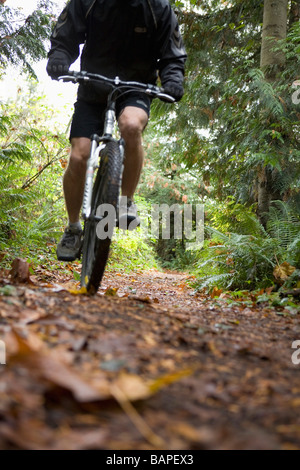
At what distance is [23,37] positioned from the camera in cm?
504

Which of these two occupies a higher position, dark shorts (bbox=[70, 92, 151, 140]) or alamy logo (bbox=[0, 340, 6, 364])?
dark shorts (bbox=[70, 92, 151, 140])

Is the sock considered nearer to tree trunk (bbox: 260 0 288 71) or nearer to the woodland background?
the woodland background

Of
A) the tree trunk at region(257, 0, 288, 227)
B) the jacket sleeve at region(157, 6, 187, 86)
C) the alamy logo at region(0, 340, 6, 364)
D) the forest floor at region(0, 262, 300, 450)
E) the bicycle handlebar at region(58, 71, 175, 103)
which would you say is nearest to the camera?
the forest floor at region(0, 262, 300, 450)

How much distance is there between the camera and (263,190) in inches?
193

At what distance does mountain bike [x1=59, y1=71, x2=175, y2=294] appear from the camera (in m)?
2.48

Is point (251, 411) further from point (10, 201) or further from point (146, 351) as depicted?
point (10, 201)

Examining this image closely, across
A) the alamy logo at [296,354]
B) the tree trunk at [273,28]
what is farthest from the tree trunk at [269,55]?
the alamy logo at [296,354]

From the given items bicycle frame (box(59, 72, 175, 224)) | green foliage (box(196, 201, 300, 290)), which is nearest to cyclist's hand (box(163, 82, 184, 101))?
bicycle frame (box(59, 72, 175, 224))

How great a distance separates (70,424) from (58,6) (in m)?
6.14

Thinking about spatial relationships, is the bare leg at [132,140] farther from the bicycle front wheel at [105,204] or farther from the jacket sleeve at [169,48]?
the jacket sleeve at [169,48]

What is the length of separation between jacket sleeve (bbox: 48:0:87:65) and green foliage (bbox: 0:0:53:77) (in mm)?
2221

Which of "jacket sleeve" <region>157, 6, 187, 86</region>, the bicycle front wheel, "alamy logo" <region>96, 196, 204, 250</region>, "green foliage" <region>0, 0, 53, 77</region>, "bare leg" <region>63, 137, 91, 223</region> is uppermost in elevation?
"alamy logo" <region>96, 196, 204, 250</region>

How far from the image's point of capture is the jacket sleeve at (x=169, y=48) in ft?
10.4
